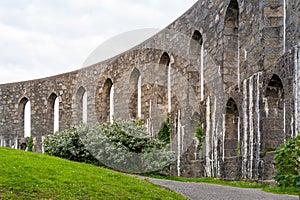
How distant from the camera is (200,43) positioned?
18812 mm

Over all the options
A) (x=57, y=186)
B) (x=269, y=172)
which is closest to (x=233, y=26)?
A: (x=269, y=172)

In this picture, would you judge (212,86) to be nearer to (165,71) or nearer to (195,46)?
(195,46)

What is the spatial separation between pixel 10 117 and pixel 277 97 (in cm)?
2091

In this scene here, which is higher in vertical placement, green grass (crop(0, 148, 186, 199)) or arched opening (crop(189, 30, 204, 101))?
arched opening (crop(189, 30, 204, 101))

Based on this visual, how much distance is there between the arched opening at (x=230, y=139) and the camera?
14047 mm

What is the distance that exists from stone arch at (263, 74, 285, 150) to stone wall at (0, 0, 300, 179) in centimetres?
2

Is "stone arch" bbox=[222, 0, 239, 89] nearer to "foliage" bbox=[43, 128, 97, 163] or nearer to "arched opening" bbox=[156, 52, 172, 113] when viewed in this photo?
"foliage" bbox=[43, 128, 97, 163]

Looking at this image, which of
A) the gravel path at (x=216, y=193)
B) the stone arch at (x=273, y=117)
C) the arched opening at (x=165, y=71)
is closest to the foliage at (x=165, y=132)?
the arched opening at (x=165, y=71)

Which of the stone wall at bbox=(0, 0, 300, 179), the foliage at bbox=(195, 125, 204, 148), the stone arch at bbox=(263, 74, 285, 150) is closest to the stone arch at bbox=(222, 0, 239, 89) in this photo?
the stone wall at bbox=(0, 0, 300, 179)

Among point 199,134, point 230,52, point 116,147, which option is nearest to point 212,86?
point 230,52

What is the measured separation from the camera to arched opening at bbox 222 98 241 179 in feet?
46.1

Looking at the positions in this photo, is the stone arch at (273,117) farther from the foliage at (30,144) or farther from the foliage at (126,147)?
the foliage at (30,144)

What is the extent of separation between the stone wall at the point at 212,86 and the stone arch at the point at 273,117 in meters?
0.02

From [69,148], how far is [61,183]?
7358 mm
